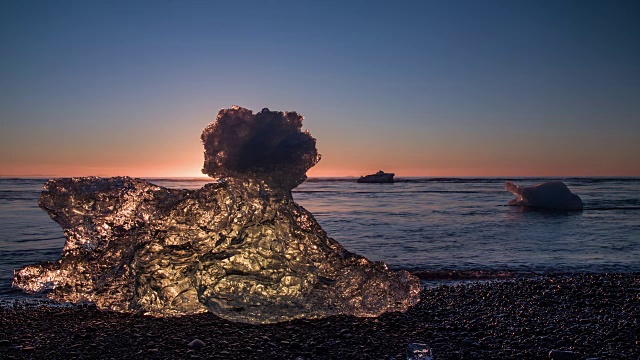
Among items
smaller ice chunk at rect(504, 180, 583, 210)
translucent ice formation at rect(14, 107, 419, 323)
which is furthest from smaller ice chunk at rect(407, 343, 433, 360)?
smaller ice chunk at rect(504, 180, 583, 210)

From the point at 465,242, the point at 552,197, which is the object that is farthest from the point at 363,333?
the point at 552,197

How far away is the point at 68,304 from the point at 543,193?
19.1 metres

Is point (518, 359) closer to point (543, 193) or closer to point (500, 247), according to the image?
point (500, 247)

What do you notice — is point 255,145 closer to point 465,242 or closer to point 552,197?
point 465,242

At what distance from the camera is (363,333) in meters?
3.78

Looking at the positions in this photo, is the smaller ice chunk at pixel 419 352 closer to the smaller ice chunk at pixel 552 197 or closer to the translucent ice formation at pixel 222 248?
the translucent ice formation at pixel 222 248

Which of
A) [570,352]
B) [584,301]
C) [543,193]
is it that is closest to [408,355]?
[570,352]

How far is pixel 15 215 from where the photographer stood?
14.3 m

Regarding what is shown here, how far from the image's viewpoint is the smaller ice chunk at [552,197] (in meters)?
18.3

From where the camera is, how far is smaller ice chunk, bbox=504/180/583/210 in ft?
60.1

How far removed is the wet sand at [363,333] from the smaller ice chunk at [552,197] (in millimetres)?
15250

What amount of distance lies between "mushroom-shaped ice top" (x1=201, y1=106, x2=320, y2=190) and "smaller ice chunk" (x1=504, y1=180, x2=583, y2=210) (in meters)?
17.5

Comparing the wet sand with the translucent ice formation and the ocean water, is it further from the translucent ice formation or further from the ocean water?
the ocean water

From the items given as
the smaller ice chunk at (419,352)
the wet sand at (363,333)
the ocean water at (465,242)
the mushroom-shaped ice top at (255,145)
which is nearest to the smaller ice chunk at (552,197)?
the ocean water at (465,242)
